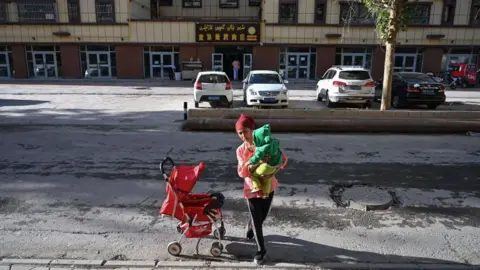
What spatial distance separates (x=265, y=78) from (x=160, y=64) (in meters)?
17.4

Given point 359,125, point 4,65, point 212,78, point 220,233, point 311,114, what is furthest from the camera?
point 4,65

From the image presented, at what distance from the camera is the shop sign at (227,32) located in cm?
2838

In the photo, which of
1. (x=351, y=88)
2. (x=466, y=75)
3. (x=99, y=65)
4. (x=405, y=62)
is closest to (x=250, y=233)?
(x=351, y=88)

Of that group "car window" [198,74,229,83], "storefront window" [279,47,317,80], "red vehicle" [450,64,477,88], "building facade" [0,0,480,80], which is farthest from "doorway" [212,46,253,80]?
"red vehicle" [450,64,477,88]

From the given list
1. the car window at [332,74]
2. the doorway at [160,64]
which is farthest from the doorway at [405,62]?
the doorway at [160,64]

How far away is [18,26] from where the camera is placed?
94.7 feet

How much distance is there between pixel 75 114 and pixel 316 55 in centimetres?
2103

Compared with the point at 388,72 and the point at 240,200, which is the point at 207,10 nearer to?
the point at 388,72

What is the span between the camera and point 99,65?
30172 millimetres

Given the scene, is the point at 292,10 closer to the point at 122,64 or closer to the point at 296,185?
the point at 122,64

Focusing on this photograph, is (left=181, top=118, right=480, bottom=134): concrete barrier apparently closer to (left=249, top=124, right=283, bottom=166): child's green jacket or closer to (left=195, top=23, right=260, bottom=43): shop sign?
(left=249, top=124, right=283, bottom=166): child's green jacket

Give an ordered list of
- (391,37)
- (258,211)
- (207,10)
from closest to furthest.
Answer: (258,211) < (391,37) < (207,10)

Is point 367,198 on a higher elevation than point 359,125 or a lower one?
lower

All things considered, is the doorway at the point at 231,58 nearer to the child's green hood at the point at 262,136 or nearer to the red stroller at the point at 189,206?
the red stroller at the point at 189,206
